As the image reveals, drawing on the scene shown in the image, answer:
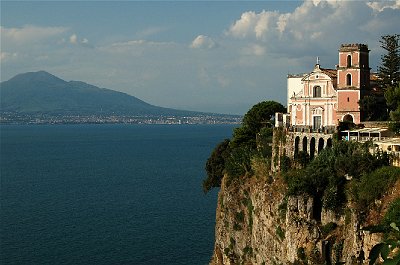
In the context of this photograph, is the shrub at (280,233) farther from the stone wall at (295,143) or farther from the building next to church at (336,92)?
the building next to church at (336,92)

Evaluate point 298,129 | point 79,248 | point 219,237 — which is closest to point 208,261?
point 219,237

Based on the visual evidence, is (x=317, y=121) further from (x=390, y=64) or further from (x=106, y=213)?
(x=106, y=213)

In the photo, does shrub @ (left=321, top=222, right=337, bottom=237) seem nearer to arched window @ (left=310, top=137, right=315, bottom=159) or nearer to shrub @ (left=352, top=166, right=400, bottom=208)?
shrub @ (left=352, top=166, right=400, bottom=208)

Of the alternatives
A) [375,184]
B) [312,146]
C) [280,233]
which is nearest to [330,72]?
[312,146]

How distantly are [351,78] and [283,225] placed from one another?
1323 centimetres

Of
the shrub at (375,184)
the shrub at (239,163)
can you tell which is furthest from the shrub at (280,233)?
the shrub at (239,163)

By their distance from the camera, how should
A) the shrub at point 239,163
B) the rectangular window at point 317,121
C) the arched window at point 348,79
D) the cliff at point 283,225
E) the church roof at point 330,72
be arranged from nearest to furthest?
1. the cliff at point 283,225
2. the arched window at point 348,79
3. the rectangular window at point 317,121
4. the church roof at point 330,72
5. the shrub at point 239,163

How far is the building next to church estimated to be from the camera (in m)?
42.7

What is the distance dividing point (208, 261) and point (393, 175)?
27.5 meters

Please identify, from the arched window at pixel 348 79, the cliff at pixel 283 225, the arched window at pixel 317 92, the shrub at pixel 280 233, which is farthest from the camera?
the arched window at pixel 317 92

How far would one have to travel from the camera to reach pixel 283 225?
123ft

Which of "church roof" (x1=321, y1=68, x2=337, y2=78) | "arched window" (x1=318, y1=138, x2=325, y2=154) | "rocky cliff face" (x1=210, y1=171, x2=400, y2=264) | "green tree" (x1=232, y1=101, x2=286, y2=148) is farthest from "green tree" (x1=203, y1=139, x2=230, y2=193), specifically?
Result: "arched window" (x1=318, y1=138, x2=325, y2=154)

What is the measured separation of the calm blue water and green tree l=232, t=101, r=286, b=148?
Result: 12.1 metres

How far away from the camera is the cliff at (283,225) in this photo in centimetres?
3038
